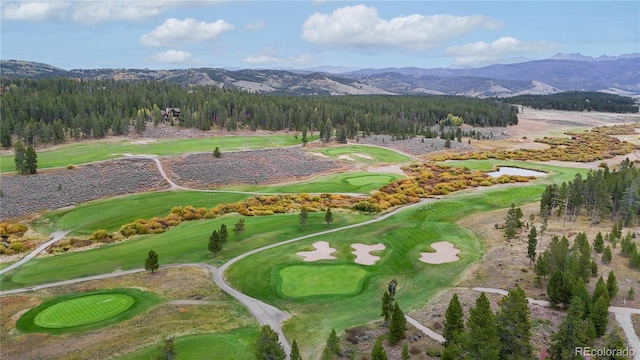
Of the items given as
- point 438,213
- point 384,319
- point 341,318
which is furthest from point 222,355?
point 438,213

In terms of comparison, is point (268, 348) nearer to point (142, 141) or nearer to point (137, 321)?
point (137, 321)

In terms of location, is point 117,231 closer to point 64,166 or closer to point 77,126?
point 64,166

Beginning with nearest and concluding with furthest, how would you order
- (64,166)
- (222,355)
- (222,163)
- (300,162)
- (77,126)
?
(222,355)
(64,166)
(222,163)
(300,162)
(77,126)

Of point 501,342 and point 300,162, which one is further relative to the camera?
point 300,162

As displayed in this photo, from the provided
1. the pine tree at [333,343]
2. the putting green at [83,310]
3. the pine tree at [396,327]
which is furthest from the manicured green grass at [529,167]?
the putting green at [83,310]

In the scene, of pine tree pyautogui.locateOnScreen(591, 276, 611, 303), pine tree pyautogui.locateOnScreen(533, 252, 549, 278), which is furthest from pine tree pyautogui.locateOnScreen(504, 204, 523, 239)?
pine tree pyautogui.locateOnScreen(591, 276, 611, 303)

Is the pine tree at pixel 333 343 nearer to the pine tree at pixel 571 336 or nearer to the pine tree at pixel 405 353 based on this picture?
the pine tree at pixel 405 353

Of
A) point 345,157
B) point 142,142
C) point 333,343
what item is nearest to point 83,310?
point 333,343
